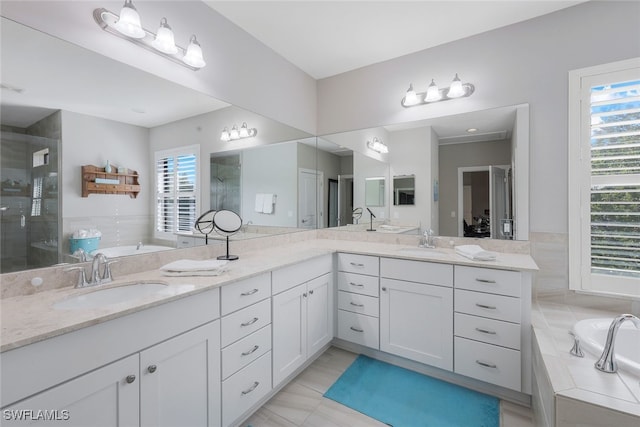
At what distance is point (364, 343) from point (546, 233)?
163 cm

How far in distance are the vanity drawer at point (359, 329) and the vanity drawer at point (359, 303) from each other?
36 millimetres

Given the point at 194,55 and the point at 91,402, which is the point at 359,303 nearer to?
the point at 91,402

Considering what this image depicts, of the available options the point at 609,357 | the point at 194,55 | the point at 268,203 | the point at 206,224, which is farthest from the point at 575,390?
the point at 194,55

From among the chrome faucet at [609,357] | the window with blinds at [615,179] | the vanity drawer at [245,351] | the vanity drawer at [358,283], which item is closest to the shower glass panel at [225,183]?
the vanity drawer at [245,351]

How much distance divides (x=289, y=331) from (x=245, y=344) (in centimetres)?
40

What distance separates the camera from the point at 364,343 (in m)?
2.26

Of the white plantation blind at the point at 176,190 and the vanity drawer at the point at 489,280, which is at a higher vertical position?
the white plantation blind at the point at 176,190

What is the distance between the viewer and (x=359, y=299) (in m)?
2.29

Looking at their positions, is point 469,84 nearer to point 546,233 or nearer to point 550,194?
point 550,194

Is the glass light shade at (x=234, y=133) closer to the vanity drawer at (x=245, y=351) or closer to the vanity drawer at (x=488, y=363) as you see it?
the vanity drawer at (x=245, y=351)

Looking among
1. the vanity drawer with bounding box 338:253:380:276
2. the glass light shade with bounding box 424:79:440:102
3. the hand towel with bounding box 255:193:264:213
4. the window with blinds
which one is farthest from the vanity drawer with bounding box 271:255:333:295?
the window with blinds

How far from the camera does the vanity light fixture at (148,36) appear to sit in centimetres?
142

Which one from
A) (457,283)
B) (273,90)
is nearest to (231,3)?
(273,90)

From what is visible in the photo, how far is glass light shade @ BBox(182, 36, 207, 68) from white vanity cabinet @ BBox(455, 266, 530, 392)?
86.9 inches
